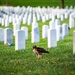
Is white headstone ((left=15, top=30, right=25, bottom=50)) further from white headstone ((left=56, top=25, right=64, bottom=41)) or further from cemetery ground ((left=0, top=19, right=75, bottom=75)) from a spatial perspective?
white headstone ((left=56, top=25, right=64, bottom=41))

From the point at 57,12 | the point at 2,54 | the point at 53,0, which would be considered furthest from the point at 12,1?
the point at 2,54

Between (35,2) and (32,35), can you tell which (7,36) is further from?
(35,2)

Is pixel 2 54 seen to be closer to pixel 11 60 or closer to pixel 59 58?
pixel 11 60

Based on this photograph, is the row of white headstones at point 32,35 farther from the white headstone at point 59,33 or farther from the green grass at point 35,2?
the green grass at point 35,2

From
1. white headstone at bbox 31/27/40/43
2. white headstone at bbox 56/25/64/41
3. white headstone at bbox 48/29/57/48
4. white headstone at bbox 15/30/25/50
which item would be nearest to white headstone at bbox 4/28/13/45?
white headstone at bbox 31/27/40/43

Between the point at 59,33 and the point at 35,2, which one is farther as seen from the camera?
the point at 35,2

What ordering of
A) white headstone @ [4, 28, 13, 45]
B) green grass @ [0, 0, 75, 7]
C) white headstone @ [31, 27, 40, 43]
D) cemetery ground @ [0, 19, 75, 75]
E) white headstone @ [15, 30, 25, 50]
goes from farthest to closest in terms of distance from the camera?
green grass @ [0, 0, 75, 7] → white headstone @ [31, 27, 40, 43] → white headstone @ [4, 28, 13, 45] → white headstone @ [15, 30, 25, 50] → cemetery ground @ [0, 19, 75, 75]

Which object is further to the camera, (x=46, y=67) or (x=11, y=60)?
(x=11, y=60)

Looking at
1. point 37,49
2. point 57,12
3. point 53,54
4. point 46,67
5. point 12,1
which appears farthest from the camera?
point 12,1

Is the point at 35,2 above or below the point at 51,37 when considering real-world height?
below

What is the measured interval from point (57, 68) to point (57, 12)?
23.2 meters

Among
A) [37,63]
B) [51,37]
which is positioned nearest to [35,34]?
[51,37]

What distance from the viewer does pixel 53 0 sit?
2416 inches

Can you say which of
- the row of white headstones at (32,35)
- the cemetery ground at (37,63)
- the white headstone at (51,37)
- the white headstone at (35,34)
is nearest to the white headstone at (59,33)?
the row of white headstones at (32,35)
